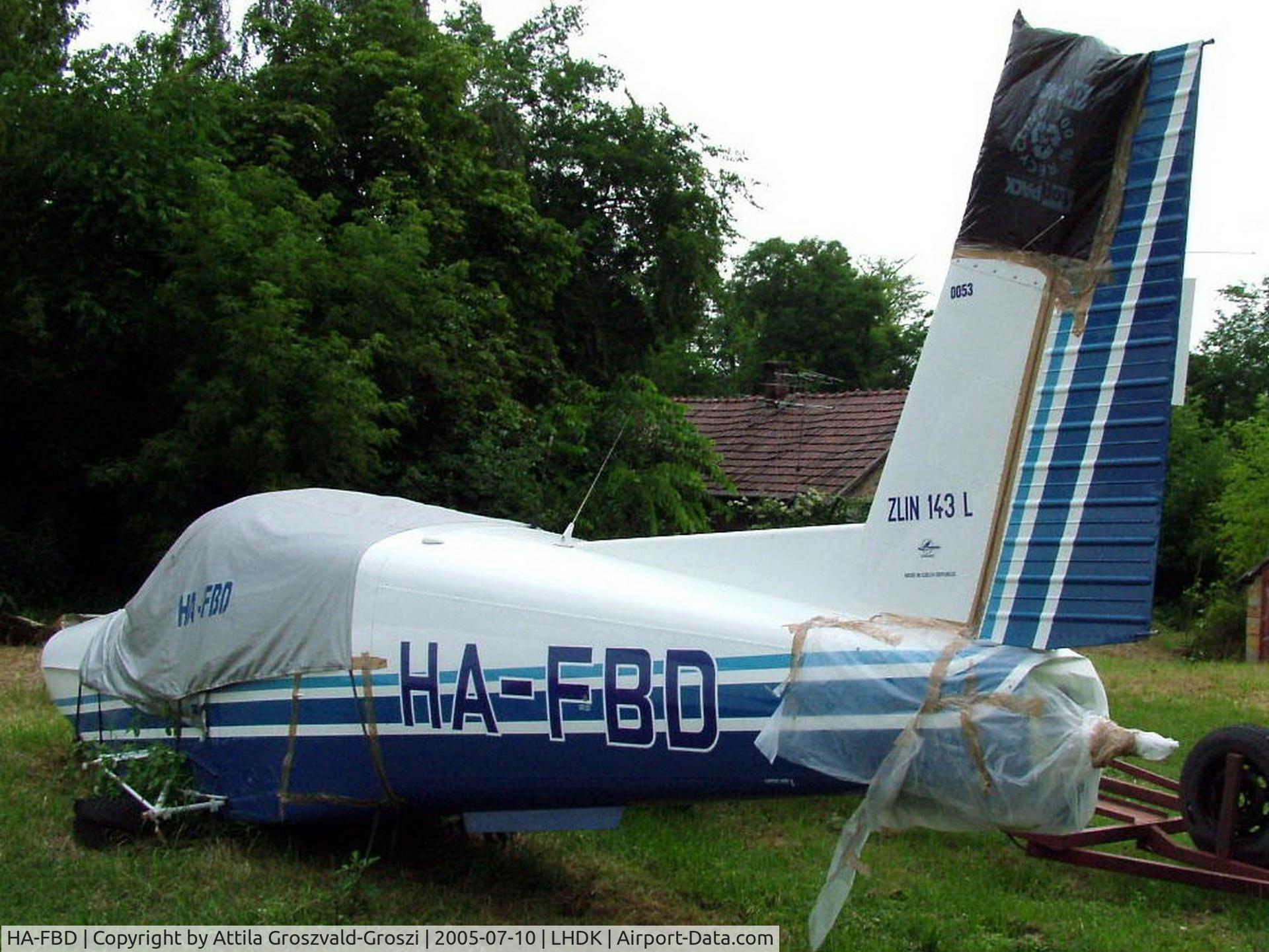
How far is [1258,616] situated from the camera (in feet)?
75.8

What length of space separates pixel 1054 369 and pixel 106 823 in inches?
193

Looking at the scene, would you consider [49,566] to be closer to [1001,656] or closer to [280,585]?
[280,585]

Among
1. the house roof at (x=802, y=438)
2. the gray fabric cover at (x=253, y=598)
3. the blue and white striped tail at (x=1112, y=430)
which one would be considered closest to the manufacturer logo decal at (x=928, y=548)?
the blue and white striped tail at (x=1112, y=430)

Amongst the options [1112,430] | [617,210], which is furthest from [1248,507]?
[1112,430]

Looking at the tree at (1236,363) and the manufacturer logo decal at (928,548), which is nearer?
the manufacturer logo decal at (928,548)

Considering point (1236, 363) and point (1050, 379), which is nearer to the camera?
point (1050, 379)

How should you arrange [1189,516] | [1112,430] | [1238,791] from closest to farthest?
[1112,430]
[1238,791]
[1189,516]

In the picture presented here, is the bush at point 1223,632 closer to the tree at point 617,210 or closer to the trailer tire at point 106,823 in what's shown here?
the tree at point 617,210

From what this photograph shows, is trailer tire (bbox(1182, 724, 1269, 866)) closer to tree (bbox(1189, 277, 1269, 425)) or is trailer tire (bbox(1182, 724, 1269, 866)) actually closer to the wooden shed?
the wooden shed

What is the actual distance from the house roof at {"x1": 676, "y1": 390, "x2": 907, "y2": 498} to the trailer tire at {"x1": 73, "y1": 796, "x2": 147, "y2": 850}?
19648mm

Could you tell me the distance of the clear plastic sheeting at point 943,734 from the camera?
14.5 feet

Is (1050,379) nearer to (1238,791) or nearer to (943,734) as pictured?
(943,734)

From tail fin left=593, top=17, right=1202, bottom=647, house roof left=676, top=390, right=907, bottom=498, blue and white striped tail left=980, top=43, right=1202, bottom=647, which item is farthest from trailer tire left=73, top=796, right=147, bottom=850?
house roof left=676, top=390, right=907, bottom=498

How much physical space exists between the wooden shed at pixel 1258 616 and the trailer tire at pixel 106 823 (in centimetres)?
2123
